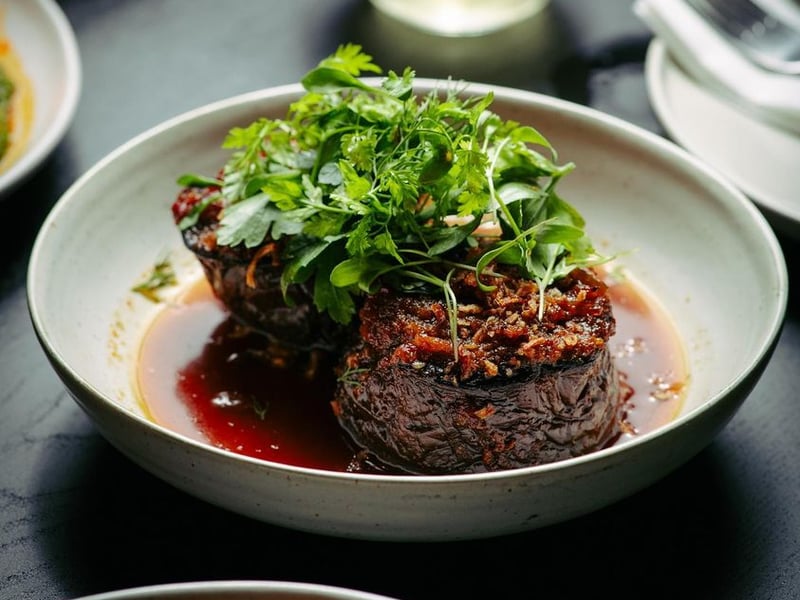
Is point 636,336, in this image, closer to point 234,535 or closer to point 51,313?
point 234,535

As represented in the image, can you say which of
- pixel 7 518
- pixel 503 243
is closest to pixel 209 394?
pixel 7 518

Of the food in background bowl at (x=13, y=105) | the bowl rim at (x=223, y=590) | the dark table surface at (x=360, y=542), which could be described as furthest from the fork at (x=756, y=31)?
the bowl rim at (x=223, y=590)

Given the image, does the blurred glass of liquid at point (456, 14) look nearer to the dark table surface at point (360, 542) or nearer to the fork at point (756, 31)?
the fork at point (756, 31)

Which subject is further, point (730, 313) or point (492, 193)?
point (730, 313)

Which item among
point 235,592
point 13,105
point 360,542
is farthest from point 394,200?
point 13,105

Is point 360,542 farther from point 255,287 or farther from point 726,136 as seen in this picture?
point 726,136
